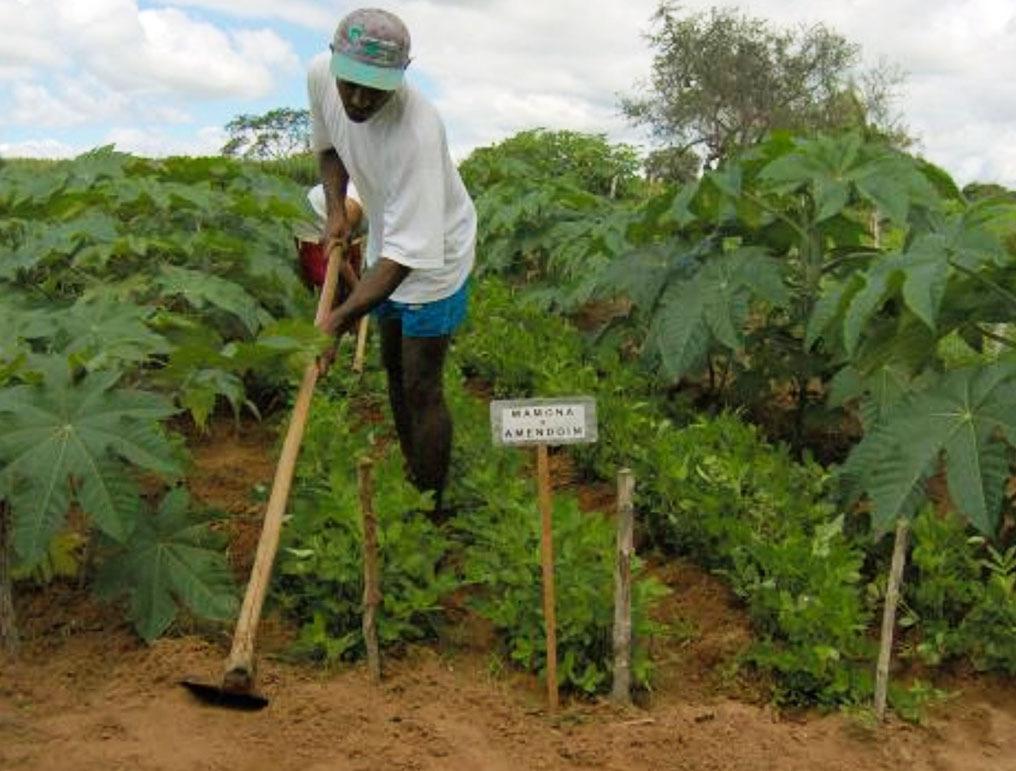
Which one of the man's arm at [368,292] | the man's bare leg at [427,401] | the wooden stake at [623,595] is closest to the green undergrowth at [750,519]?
the wooden stake at [623,595]

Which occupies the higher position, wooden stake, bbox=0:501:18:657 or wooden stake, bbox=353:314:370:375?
wooden stake, bbox=353:314:370:375

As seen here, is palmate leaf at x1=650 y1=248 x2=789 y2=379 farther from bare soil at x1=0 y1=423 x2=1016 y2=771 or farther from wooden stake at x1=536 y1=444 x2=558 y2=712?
wooden stake at x1=536 y1=444 x2=558 y2=712

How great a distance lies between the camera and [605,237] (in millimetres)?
5422

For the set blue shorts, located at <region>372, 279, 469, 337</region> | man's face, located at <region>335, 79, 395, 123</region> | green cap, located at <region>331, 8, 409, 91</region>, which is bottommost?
blue shorts, located at <region>372, 279, 469, 337</region>

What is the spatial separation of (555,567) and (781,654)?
1.88 feet

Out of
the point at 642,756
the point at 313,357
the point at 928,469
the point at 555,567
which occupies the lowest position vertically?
the point at 642,756

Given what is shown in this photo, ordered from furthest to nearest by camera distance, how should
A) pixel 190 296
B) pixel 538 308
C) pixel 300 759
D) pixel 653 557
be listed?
1. pixel 538 308
2. pixel 190 296
3. pixel 653 557
4. pixel 300 759

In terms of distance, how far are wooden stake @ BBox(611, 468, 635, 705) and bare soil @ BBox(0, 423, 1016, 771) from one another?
69 millimetres

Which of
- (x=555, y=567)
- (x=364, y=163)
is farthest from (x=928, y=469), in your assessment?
(x=364, y=163)

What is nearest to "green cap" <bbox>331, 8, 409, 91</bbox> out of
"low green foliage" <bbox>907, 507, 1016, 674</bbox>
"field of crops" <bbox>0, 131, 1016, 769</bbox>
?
"field of crops" <bbox>0, 131, 1016, 769</bbox>

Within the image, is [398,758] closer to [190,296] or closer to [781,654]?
[781,654]

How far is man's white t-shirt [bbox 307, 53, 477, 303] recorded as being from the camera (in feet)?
11.1

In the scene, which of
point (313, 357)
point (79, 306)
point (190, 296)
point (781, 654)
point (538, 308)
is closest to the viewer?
point (781, 654)

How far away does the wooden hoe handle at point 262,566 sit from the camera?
279 cm
